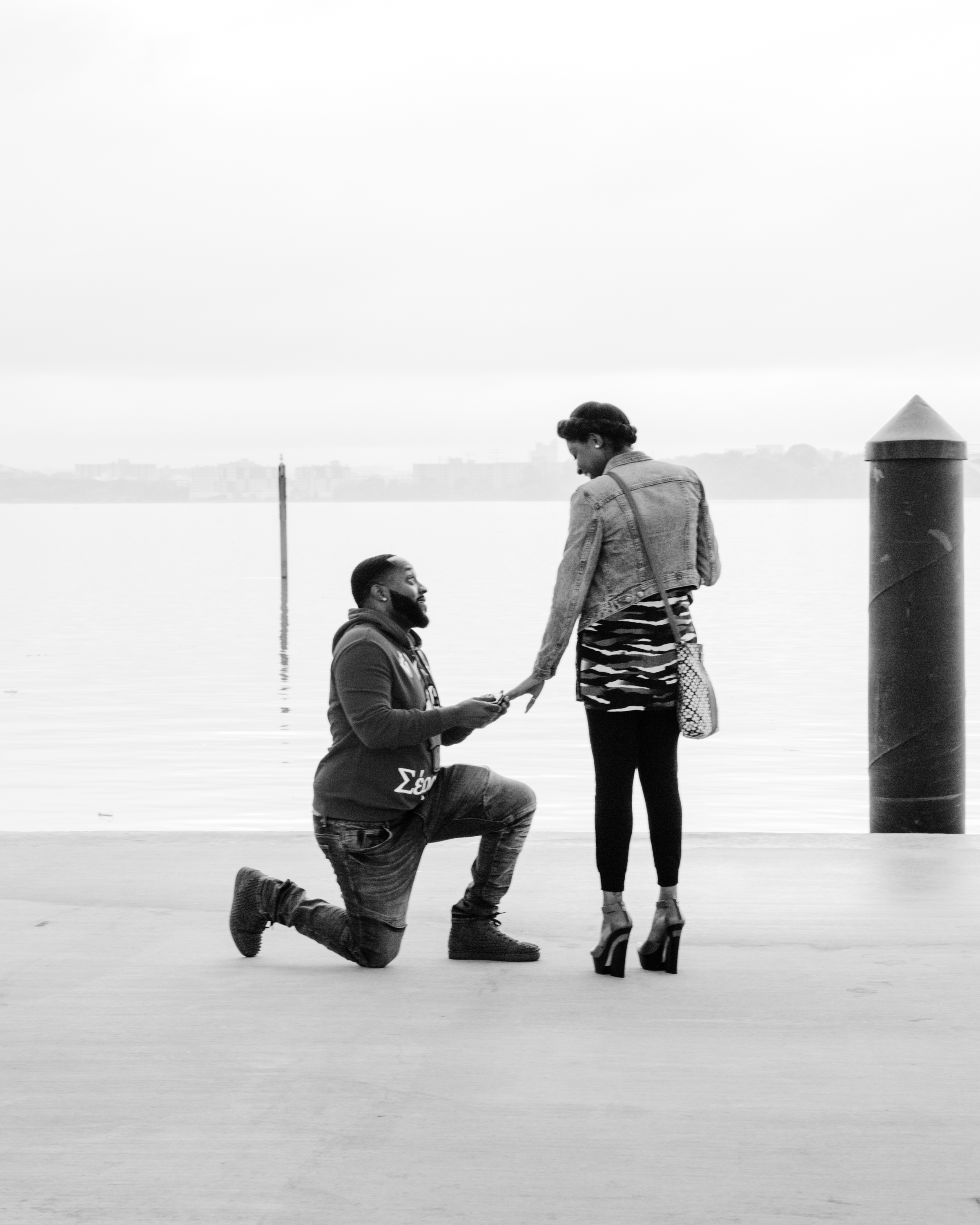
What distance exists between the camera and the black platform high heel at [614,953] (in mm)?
4629

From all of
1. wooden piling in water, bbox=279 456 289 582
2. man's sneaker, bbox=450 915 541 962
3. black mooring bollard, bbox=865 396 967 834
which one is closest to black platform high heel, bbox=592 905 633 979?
man's sneaker, bbox=450 915 541 962

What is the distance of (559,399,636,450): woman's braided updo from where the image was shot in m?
4.77

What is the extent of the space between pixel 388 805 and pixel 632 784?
68 cm

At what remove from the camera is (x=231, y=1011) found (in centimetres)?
432

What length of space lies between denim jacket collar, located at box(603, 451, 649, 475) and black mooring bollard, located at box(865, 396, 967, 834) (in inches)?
86.5

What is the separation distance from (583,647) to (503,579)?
168 ft

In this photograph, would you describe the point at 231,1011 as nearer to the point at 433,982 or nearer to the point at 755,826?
the point at 433,982

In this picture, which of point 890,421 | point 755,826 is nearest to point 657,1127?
point 890,421

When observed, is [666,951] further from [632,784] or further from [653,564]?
[653,564]

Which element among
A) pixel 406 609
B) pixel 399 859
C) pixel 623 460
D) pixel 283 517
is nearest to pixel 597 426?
pixel 623 460

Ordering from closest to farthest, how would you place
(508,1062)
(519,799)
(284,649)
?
(508,1062)
(519,799)
(284,649)

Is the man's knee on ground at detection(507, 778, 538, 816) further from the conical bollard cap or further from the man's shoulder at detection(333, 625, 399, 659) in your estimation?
the conical bollard cap

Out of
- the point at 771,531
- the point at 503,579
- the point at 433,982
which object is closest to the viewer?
the point at 433,982

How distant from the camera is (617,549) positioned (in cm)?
468
